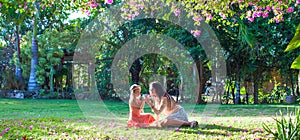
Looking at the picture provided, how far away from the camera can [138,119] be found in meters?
5.25

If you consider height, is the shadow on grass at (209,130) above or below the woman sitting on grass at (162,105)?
below

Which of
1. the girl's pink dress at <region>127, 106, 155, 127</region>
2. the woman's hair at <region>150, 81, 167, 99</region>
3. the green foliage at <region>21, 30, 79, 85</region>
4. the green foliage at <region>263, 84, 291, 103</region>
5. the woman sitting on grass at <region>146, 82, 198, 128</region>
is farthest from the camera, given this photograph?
the green foliage at <region>21, 30, 79, 85</region>

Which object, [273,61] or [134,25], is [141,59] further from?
[273,61]

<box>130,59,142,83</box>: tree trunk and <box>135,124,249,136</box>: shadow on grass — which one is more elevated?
<box>130,59,142,83</box>: tree trunk

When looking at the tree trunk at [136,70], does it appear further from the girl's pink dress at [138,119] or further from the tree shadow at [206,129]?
the tree shadow at [206,129]

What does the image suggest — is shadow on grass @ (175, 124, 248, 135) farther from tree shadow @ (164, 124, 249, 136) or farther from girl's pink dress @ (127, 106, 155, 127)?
girl's pink dress @ (127, 106, 155, 127)

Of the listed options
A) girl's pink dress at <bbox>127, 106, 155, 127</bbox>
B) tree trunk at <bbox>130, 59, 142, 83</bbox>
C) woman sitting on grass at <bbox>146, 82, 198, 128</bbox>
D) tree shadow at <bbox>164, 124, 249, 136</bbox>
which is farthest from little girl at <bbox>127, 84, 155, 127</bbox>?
tree trunk at <bbox>130, 59, 142, 83</bbox>

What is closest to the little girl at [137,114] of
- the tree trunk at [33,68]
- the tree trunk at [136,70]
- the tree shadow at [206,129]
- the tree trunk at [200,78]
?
the tree shadow at [206,129]

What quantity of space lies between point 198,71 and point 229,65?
1.54m

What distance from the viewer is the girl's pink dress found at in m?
5.18

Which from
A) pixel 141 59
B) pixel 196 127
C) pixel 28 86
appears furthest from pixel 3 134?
pixel 28 86

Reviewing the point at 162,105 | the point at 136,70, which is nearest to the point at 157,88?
the point at 162,105

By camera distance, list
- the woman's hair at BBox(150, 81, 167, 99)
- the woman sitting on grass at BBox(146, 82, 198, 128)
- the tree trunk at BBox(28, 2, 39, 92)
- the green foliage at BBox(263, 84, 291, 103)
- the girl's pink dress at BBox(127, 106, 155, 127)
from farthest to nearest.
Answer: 1. the tree trunk at BBox(28, 2, 39, 92)
2. the green foliage at BBox(263, 84, 291, 103)
3. the woman's hair at BBox(150, 81, 167, 99)
4. the woman sitting on grass at BBox(146, 82, 198, 128)
5. the girl's pink dress at BBox(127, 106, 155, 127)

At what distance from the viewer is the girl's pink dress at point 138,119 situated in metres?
5.18
